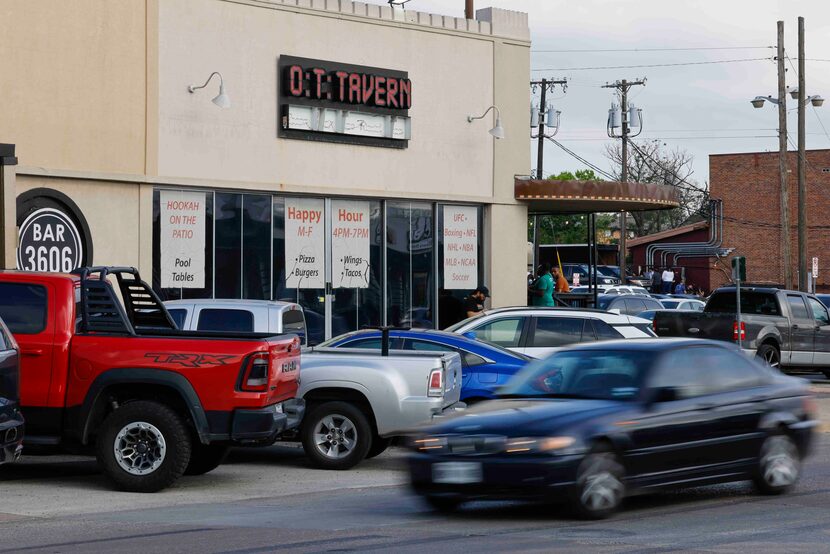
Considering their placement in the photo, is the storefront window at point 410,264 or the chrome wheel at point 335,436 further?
the storefront window at point 410,264

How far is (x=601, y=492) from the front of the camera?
10.0m

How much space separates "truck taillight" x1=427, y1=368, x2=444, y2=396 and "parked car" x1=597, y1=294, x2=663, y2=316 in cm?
2013

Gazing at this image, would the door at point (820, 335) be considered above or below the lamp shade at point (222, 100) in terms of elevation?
below

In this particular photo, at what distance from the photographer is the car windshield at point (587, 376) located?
35.2 feet

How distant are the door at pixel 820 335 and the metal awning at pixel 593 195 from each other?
12.1 ft

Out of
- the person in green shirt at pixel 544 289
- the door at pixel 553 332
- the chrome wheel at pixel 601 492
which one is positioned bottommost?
the chrome wheel at pixel 601 492

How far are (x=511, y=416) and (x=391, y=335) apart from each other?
Result: 586 centimetres

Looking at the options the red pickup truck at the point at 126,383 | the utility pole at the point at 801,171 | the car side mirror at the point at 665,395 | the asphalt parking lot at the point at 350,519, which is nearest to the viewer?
the asphalt parking lot at the point at 350,519

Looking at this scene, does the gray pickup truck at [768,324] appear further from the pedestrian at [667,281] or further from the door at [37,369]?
the pedestrian at [667,281]

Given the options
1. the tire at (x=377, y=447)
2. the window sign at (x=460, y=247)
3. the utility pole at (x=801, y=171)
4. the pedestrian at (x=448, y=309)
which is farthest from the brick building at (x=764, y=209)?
the tire at (x=377, y=447)

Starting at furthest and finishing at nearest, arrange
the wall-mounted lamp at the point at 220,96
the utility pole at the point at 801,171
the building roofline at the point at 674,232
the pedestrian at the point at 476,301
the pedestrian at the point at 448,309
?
the building roofline at the point at 674,232 < the utility pole at the point at 801,171 < the pedestrian at the point at 448,309 < the pedestrian at the point at 476,301 < the wall-mounted lamp at the point at 220,96

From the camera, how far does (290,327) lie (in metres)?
16.9

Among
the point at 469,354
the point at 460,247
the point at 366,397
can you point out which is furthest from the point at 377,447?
the point at 460,247

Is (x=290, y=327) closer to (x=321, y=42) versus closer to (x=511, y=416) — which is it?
(x=511, y=416)
